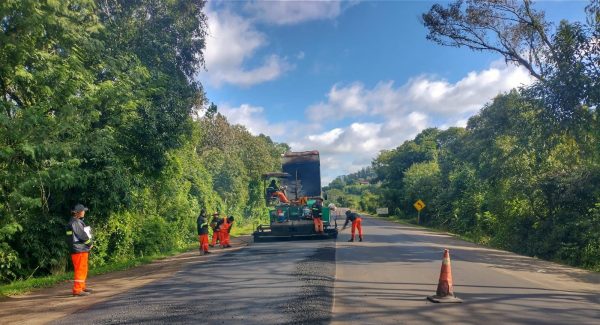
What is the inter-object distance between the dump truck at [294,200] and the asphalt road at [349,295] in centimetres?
653

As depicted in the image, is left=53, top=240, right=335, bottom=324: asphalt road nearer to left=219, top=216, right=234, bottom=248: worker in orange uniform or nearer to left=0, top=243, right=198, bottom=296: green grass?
left=0, top=243, right=198, bottom=296: green grass

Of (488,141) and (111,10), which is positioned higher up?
(111,10)

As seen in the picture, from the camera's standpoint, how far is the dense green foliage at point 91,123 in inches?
378

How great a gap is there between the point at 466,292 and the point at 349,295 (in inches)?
85.2

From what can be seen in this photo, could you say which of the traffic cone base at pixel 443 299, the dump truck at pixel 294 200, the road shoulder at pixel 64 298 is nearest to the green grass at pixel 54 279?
the road shoulder at pixel 64 298

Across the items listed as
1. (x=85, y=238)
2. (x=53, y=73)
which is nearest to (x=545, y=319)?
(x=85, y=238)

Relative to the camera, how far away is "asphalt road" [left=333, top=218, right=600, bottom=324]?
660cm

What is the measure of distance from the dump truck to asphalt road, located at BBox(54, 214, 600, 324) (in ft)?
21.4

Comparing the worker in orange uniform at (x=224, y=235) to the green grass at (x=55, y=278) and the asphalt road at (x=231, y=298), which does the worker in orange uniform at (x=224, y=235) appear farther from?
the asphalt road at (x=231, y=298)

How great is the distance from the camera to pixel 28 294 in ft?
30.0

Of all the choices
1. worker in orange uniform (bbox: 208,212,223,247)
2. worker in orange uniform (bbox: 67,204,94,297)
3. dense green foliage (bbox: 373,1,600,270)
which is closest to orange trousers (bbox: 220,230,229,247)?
worker in orange uniform (bbox: 208,212,223,247)

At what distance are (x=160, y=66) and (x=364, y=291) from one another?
41.2ft

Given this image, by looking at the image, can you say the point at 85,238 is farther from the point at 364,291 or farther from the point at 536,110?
the point at 536,110

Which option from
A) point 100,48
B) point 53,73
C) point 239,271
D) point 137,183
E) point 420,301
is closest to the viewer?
point 420,301
